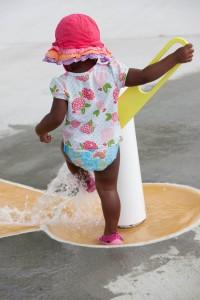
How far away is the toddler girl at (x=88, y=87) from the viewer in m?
3.17

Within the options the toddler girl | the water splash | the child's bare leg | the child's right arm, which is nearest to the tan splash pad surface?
the water splash

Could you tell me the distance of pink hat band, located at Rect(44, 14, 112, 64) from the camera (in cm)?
315

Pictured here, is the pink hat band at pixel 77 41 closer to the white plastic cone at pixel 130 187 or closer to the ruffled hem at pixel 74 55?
the ruffled hem at pixel 74 55

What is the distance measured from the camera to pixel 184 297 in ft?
9.33

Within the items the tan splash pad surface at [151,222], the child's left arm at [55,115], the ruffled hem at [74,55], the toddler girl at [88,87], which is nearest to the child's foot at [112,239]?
the tan splash pad surface at [151,222]

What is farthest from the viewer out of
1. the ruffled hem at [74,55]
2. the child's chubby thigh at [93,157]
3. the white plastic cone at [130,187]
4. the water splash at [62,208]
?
the water splash at [62,208]

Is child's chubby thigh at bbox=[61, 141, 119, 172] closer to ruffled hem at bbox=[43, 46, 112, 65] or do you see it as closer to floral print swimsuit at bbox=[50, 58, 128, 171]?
floral print swimsuit at bbox=[50, 58, 128, 171]

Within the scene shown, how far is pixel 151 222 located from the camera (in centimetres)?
371

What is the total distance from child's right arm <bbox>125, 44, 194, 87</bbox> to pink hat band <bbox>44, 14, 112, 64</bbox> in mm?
177

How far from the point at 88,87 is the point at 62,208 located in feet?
3.41

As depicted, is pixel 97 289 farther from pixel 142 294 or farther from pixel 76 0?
pixel 76 0

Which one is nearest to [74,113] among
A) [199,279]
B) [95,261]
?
[95,261]

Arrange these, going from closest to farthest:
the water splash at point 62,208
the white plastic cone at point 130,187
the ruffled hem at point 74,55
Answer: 1. the ruffled hem at point 74,55
2. the white plastic cone at point 130,187
3. the water splash at point 62,208

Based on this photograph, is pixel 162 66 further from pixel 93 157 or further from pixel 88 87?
pixel 93 157
